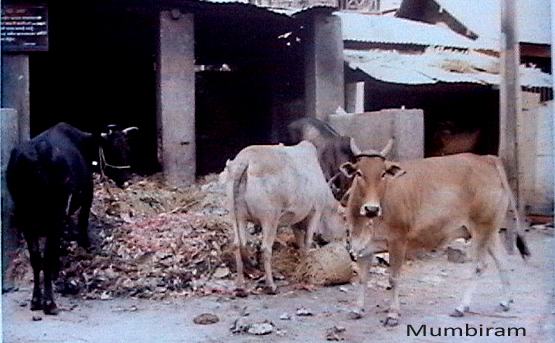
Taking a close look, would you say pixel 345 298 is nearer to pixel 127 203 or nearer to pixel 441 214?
pixel 441 214

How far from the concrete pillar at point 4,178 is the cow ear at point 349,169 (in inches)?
44.3

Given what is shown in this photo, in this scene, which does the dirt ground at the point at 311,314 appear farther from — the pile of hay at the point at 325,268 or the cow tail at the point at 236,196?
the cow tail at the point at 236,196

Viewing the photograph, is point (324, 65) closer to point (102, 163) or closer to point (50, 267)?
point (102, 163)

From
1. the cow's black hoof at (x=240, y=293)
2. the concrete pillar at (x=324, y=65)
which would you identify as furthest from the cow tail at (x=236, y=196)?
the concrete pillar at (x=324, y=65)

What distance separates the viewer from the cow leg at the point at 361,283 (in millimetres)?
3102

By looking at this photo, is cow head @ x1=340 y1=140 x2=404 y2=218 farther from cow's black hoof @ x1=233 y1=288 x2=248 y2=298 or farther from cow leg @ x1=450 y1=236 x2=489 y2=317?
cow's black hoof @ x1=233 y1=288 x2=248 y2=298

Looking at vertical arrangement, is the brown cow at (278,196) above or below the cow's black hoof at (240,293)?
above

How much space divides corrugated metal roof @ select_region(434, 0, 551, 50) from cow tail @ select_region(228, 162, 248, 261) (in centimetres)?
95

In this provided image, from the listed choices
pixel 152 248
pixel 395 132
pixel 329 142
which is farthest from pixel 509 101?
pixel 152 248

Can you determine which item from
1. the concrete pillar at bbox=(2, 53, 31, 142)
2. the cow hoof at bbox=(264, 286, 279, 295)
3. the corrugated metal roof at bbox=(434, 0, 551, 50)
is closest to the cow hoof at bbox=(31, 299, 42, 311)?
the concrete pillar at bbox=(2, 53, 31, 142)

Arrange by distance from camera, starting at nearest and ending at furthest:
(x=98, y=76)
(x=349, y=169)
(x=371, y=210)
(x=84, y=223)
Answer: (x=371, y=210) < (x=349, y=169) < (x=84, y=223) < (x=98, y=76)

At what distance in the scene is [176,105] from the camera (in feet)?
10.8

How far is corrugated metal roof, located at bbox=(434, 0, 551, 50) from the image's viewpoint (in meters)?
2.98

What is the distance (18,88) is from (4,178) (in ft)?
1.04
